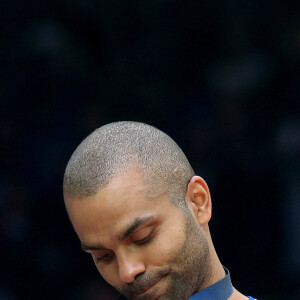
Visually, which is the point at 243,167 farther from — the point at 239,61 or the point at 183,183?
the point at 183,183

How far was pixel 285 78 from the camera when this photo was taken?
3760 millimetres

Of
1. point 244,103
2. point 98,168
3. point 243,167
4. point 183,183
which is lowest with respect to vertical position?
point 243,167

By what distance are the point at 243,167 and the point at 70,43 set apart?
1103mm

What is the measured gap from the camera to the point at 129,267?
5.86 feet

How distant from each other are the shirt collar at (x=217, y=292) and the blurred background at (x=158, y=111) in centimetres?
152

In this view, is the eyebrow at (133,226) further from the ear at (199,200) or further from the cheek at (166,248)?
the ear at (199,200)

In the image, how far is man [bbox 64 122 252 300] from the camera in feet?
5.91

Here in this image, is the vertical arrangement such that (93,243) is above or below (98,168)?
below

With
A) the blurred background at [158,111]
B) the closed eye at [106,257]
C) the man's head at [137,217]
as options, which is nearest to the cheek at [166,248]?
the man's head at [137,217]

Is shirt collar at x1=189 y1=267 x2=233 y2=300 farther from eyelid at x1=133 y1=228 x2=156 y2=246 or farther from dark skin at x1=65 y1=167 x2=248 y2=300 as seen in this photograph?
eyelid at x1=133 y1=228 x2=156 y2=246

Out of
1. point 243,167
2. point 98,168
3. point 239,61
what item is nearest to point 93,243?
point 98,168

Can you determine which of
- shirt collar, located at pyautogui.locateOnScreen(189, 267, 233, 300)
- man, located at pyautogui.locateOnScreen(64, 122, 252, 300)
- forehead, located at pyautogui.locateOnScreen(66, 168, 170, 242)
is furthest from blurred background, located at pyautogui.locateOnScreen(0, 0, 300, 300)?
forehead, located at pyautogui.locateOnScreen(66, 168, 170, 242)

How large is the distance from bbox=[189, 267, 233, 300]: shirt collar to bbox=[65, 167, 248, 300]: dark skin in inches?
0.9

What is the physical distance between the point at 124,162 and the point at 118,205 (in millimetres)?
115
